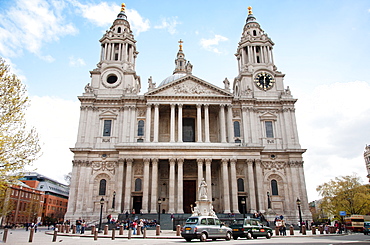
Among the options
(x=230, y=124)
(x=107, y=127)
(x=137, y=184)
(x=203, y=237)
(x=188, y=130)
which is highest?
(x=188, y=130)

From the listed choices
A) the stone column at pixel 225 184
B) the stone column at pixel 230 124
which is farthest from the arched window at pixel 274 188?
the stone column at pixel 230 124

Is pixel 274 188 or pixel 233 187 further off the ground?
pixel 274 188

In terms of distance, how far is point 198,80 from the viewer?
4462 cm

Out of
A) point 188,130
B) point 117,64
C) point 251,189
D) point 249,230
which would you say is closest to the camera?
point 249,230

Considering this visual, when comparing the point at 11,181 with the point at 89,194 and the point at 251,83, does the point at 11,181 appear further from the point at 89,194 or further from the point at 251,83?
the point at 251,83

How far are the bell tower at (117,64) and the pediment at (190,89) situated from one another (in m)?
5.13

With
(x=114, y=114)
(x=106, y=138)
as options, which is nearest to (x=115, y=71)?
(x=114, y=114)

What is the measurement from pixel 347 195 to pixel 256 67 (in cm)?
2862

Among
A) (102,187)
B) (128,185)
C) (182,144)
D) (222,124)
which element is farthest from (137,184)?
(222,124)

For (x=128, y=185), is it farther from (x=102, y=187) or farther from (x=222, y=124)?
(x=222, y=124)

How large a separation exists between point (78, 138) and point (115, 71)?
1261cm

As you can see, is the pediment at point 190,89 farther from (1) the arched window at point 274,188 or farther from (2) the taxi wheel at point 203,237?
(2) the taxi wheel at point 203,237

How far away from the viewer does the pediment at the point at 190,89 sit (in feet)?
145

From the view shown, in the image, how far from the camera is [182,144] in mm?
39812
